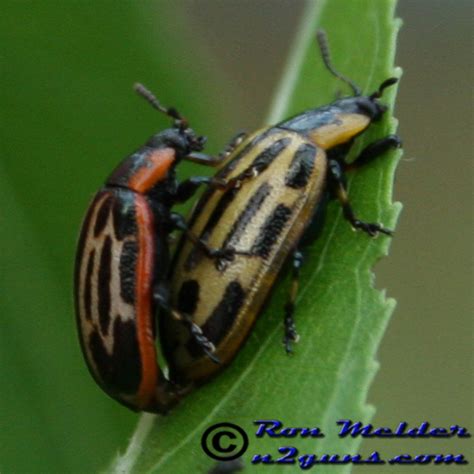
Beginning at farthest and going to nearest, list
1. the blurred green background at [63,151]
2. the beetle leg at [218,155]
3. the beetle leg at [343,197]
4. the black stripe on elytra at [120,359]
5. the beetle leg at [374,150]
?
the beetle leg at [218,155] → the beetle leg at [374,150] → the black stripe on elytra at [120,359] → the beetle leg at [343,197] → the blurred green background at [63,151]

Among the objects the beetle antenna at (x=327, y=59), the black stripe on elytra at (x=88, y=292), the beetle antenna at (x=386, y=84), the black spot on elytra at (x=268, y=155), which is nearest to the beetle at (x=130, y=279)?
the black stripe on elytra at (x=88, y=292)

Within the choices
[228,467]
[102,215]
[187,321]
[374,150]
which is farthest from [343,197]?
[228,467]

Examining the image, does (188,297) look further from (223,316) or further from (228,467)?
(228,467)

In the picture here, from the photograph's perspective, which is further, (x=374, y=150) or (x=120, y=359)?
(x=374, y=150)

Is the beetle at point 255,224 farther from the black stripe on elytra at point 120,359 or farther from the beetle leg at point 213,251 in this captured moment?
the black stripe on elytra at point 120,359

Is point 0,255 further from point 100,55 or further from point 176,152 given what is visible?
point 176,152

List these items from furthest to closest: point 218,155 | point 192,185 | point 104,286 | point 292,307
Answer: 1. point 192,185
2. point 218,155
3. point 104,286
4. point 292,307
